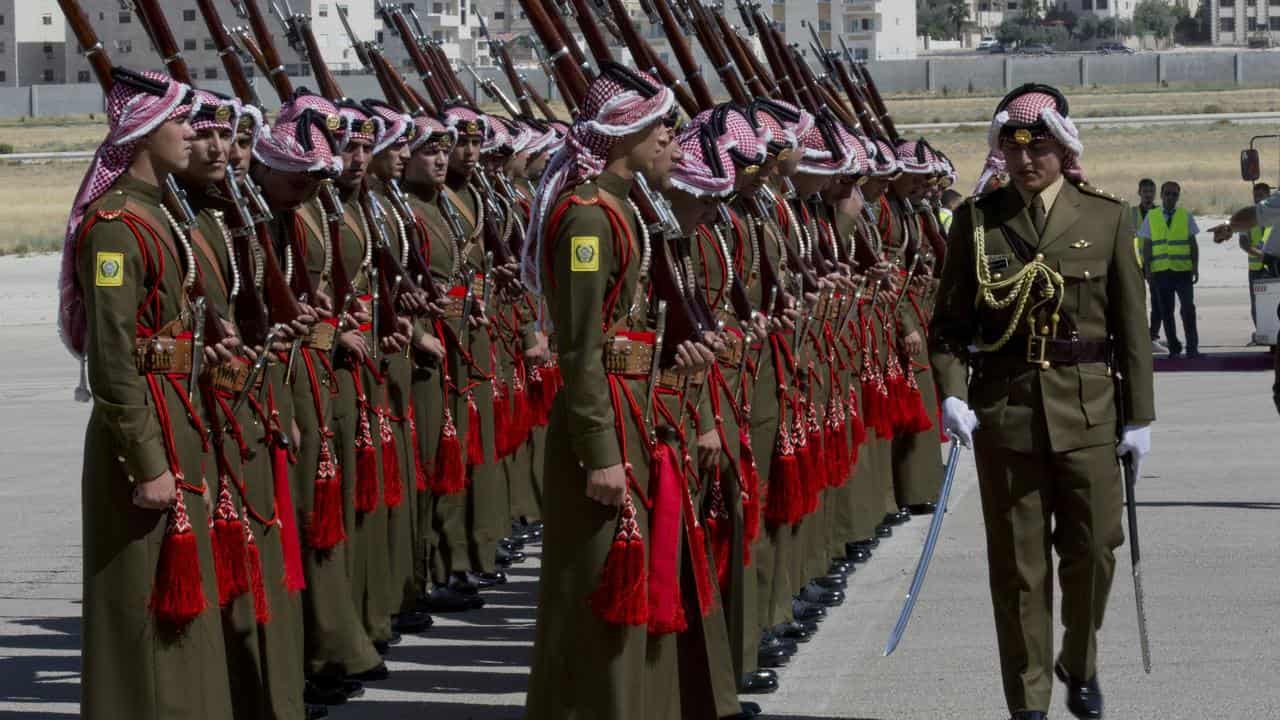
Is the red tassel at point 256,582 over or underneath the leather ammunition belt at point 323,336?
underneath

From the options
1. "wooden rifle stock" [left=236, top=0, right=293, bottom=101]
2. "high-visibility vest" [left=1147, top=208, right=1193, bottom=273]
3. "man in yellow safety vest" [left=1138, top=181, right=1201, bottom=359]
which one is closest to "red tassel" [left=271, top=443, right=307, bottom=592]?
"wooden rifle stock" [left=236, top=0, right=293, bottom=101]

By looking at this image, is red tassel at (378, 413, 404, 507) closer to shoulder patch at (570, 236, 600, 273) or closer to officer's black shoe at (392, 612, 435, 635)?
officer's black shoe at (392, 612, 435, 635)

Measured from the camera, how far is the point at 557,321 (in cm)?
600

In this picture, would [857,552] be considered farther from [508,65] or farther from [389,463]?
[508,65]

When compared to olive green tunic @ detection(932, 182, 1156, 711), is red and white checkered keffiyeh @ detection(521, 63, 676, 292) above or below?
above

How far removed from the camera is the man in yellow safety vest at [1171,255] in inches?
790

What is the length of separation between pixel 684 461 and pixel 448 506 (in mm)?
3153

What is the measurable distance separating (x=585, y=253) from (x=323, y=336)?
2.07m

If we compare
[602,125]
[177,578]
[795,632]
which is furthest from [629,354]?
[795,632]

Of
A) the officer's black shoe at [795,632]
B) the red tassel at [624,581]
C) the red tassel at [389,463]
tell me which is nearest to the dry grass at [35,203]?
the red tassel at [389,463]

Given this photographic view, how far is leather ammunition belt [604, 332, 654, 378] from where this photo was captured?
20.4 feet

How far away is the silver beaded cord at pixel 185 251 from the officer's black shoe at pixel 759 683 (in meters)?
2.55

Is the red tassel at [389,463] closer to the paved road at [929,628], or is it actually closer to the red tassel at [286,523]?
the paved road at [929,628]

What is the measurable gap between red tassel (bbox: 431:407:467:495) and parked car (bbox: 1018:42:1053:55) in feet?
361
